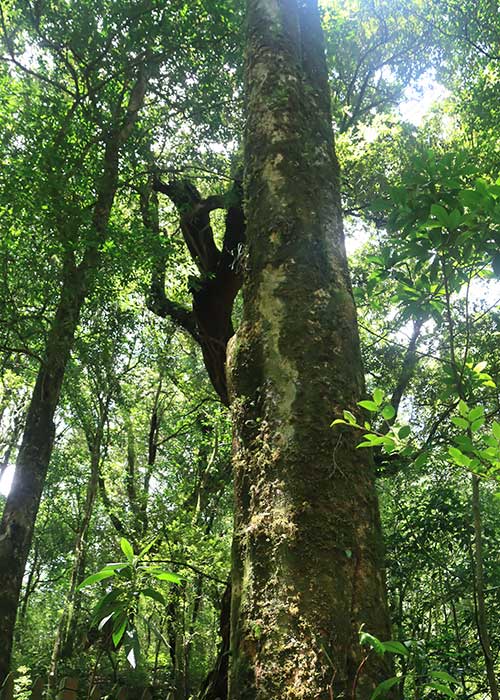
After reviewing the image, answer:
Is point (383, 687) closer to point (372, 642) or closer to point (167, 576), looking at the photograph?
point (372, 642)

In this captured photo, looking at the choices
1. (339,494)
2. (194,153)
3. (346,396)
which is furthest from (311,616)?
(194,153)

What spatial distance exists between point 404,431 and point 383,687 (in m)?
0.58

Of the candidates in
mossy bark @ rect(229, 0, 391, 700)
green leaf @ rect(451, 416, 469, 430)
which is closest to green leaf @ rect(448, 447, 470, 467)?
green leaf @ rect(451, 416, 469, 430)

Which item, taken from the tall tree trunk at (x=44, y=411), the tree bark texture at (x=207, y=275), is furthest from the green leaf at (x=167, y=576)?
the tree bark texture at (x=207, y=275)

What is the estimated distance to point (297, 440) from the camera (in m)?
1.24

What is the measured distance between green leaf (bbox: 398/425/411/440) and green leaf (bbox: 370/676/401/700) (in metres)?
→ 0.55

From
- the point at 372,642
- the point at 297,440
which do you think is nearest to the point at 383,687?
the point at 372,642

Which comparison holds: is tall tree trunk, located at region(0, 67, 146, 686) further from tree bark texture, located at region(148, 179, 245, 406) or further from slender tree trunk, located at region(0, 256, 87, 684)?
tree bark texture, located at region(148, 179, 245, 406)

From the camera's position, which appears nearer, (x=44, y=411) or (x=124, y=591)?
(x=124, y=591)

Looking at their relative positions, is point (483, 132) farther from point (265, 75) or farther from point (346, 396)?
point (346, 396)

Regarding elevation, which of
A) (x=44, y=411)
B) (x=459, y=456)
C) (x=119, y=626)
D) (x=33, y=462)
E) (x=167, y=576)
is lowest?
(x=119, y=626)

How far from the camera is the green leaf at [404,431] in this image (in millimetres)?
1305

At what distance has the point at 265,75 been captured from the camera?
193 cm

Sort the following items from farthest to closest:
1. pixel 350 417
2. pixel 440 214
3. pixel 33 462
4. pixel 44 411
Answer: pixel 44 411
pixel 33 462
pixel 440 214
pixel 350 417
